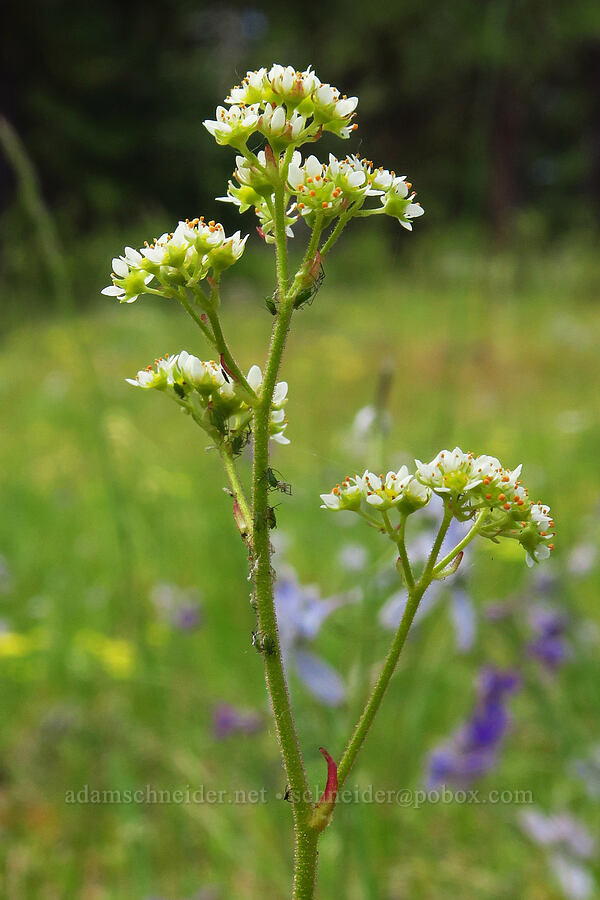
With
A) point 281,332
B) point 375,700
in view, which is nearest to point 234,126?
point 281,332

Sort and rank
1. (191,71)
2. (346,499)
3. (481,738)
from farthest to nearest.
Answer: (191,71), (481,738), (346,499)

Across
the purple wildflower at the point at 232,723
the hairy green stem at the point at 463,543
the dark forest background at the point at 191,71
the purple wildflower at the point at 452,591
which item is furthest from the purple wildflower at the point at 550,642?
the dark forest background at the point at 191,71

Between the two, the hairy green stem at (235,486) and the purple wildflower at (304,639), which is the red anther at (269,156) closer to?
the hairy green stem at (235,486)

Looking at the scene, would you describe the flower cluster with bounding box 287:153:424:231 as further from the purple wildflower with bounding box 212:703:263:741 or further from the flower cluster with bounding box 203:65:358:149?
the purple wildflower with bounding box 212:703:263:741

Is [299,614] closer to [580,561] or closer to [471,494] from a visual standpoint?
[471,494]

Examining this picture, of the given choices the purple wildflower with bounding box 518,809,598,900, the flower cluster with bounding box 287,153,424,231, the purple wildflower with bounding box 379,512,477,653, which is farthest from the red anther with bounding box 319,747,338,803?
the purple wildflower with bounding box 518,809,598,900

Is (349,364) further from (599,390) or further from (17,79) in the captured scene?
(17,79)

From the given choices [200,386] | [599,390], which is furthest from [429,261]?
[200,386]
